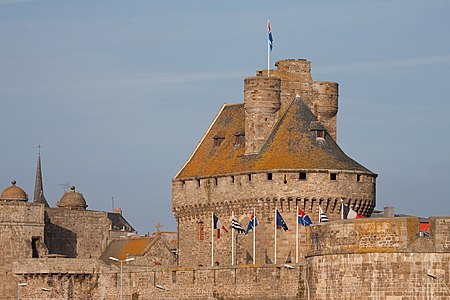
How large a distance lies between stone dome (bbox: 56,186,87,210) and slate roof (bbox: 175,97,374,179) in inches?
516

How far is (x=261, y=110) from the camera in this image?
288 feet

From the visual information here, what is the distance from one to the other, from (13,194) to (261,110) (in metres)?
18.3

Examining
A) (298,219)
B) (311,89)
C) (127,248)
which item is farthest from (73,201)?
(298,219)

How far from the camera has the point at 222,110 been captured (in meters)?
94.6

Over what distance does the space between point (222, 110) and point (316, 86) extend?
6633mm

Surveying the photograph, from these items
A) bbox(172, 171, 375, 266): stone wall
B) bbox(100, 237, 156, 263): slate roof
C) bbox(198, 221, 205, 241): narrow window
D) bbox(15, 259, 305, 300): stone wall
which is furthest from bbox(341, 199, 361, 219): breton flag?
bbox(100, 237, 156, 263): slate roof

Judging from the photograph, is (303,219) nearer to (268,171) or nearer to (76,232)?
(268,171)

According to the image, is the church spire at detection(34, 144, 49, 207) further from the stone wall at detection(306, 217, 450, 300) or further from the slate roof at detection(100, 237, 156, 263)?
the stone wall at detection(306, 217, 450, 300)

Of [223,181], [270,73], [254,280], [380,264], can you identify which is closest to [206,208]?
[223,181]

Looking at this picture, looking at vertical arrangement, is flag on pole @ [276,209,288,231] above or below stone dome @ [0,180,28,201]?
below

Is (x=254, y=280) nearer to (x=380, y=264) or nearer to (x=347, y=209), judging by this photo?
(x=347, y=209)

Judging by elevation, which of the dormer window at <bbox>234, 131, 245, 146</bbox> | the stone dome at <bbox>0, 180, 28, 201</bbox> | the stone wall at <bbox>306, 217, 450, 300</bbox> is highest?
the dormer window at <bbox>234, 131, 245, 146</bbox>

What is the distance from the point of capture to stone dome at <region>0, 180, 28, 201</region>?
98000 mm

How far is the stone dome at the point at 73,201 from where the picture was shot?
103875 mm
